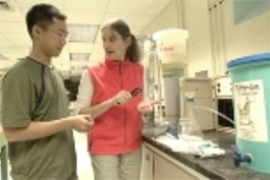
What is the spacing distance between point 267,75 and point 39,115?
0.87 meters

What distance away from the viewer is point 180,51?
75.3 inches

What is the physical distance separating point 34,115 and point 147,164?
816 mm

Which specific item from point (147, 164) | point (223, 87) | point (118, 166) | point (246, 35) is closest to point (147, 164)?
point (147, 164)

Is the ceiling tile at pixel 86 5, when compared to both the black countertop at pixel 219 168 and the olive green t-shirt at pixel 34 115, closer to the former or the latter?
the olive green t-shirt at pixel 34 115

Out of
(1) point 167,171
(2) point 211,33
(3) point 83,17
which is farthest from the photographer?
(3) point 83,17

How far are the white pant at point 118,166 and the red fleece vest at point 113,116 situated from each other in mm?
36

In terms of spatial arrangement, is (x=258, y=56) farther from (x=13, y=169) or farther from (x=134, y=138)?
(x=13, y=169)

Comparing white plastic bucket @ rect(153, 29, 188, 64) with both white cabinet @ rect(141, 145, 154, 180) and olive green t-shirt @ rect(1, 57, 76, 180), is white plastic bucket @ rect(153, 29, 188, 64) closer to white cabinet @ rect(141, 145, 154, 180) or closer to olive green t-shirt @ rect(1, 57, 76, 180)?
white cabinet @ rect(141, 145, 154, 180)

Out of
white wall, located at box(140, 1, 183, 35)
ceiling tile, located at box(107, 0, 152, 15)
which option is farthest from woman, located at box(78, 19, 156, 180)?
ceiling tile, located at box(107, 0, 152, 15)

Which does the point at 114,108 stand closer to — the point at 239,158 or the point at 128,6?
the point at 239,158

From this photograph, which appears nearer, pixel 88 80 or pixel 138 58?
pixel 88 80

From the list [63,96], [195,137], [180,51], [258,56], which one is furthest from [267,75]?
[180,51]

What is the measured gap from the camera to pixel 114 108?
1.47 meters

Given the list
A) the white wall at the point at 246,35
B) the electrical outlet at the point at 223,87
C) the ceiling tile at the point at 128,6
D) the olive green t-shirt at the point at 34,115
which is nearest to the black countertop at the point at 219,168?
the olive green t-shirt at the point at 34,115
